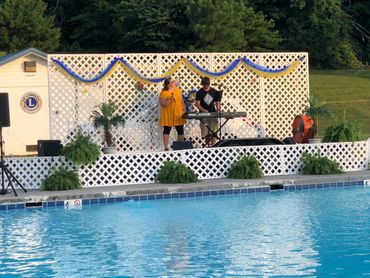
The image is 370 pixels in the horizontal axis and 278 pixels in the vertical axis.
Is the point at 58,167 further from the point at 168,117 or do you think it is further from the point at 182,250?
the point at 182,250

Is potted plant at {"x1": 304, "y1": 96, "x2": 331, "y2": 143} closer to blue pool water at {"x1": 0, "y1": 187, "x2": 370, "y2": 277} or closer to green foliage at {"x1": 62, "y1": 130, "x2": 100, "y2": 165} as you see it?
blue pool water at {"x1": 0, "y1": 187, "x2": 370, "y2": 277}

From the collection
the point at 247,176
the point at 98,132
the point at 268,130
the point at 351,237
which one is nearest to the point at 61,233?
the point at 351,237

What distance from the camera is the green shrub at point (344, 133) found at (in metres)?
15.9

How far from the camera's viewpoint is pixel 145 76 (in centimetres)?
1702

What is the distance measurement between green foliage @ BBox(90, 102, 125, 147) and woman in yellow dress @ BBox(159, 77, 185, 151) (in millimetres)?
842

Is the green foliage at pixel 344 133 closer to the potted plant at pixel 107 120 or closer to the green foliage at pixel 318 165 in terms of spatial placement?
the green foliage at pixel 318 165

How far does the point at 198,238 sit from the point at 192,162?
493cm

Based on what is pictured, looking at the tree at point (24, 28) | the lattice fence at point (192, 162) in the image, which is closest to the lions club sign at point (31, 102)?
the lattice fence at point (192, 162)

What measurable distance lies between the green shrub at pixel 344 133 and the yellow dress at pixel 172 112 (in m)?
2.80

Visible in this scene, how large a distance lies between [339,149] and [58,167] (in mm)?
5143

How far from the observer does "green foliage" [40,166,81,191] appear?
13.9 m

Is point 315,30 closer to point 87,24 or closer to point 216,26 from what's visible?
point 216,26

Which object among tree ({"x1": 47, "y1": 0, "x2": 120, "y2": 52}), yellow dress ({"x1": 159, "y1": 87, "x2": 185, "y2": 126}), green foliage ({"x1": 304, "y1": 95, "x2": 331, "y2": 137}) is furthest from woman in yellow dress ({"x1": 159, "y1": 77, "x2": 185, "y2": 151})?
tree ({"x1": 47, "y1": 0, "x2": 120, "y2": 52})

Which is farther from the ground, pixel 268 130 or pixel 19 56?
pixel 19 56
